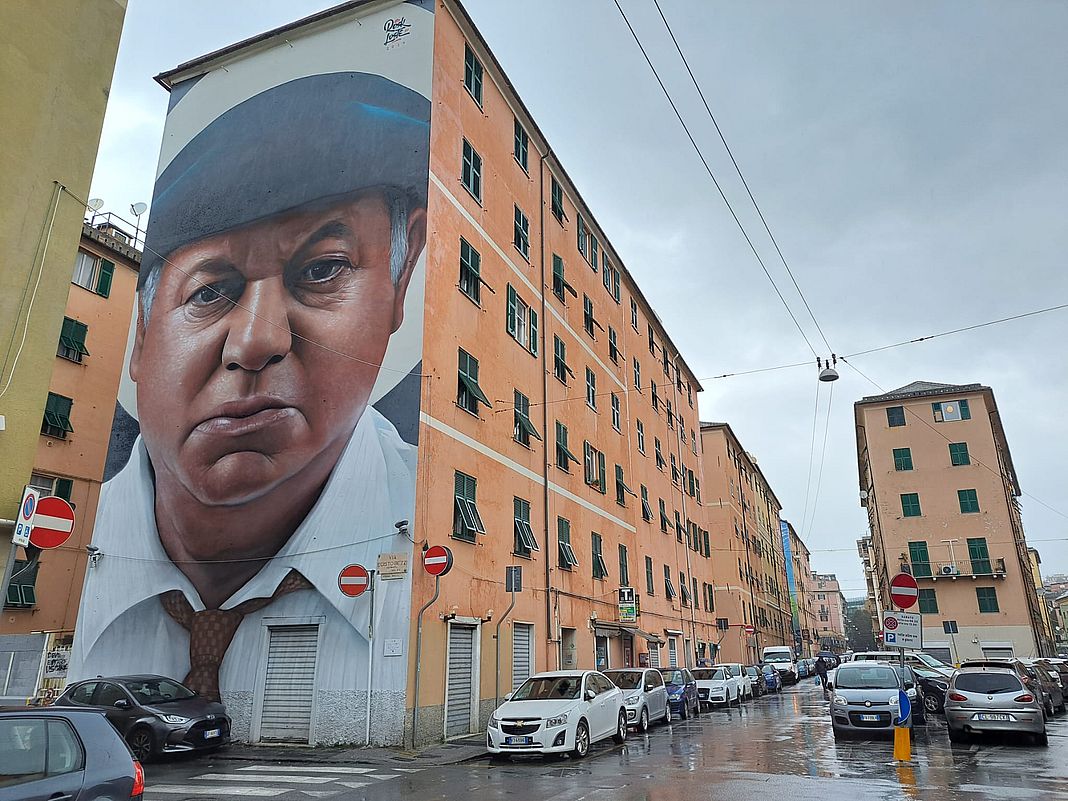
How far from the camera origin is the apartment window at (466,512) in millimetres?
18672

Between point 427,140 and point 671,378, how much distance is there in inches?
1075

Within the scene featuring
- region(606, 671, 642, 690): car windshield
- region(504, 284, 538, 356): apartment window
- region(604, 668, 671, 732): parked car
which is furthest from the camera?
region(504, 284, 538, 356): apartment window

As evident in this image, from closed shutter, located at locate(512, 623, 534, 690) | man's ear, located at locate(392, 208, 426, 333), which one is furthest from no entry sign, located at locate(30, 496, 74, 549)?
closed shutter, located at locate(512, 623, 534, 690)

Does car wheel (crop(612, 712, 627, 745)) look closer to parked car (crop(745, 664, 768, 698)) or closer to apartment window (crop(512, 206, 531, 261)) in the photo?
apartment window (crop(512, 206, 531, 261))

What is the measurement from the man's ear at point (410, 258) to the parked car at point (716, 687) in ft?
61.4

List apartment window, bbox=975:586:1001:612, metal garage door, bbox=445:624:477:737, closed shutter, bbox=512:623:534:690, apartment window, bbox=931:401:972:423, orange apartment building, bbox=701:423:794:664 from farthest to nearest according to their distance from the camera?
orange apartment building, bbox=701:423:794:664
apartment window, bbox=931:401:972:423
apartment window, bbox=975:586:1001:612
closed shutter, bbox=512:623:534:690
metal garage door, bbox=445:624:477:737

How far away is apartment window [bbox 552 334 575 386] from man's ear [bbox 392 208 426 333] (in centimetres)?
852

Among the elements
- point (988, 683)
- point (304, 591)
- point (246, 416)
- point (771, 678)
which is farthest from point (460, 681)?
point (771, 678)

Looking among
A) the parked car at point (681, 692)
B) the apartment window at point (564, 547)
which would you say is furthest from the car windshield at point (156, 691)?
the parked car at point (681, 692)

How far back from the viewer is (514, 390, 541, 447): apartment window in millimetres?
22938

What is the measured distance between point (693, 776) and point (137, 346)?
1863cm

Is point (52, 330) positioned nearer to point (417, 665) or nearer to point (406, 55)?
point (417, 665)

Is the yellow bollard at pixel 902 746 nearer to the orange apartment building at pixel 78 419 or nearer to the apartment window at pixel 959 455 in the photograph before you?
the orange apartment building at pixel 78 419

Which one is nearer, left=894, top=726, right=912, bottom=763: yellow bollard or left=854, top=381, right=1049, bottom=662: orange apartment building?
left=894, top=726, right=912, bottom=763: yellow bollard
